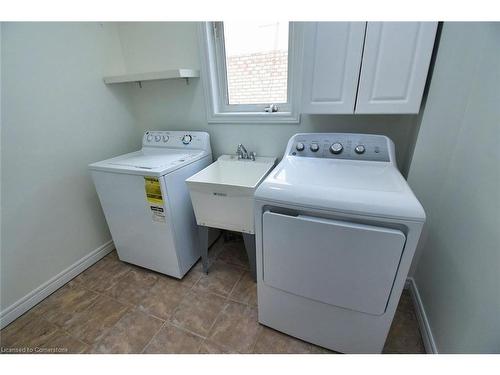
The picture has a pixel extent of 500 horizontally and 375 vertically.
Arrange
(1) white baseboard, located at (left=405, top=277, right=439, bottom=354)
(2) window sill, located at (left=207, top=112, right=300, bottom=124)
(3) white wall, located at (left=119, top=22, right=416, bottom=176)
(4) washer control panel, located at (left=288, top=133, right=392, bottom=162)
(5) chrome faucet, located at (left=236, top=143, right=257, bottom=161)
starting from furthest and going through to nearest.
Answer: (5) chrome faucet, located at (left=236, top=143, right=257, bottom=161) < (2) window sill, located at (left=207, top=112, right=300, bottom=124) < (3) white wall, located at (left=119, top=22, right=416, bottom=176) < (4) washer control panel, located at (left=288, top=133, right=392, bottom=162) < (1) white baseboard, located at (left=405, top=277, right=439, bottom=354)

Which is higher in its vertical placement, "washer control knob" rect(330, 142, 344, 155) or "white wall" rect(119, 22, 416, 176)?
"white wall" rect(119, 22, 416, 176)

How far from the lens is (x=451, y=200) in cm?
116

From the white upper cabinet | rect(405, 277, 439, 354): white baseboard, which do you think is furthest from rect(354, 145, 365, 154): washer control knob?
rect(405, 277, 439, 354): white baseboard

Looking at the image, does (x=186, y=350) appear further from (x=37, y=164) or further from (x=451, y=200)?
(x=451, y=200)

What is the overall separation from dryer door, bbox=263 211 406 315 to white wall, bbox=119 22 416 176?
3.06 ft

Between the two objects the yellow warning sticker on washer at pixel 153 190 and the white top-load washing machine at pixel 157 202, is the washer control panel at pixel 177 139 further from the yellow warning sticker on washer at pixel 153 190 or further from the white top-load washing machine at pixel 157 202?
the yellow warning sticker on washer at pixel 153 190

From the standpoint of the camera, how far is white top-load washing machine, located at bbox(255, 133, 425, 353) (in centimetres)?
86

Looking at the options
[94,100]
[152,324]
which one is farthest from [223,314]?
[94,100]

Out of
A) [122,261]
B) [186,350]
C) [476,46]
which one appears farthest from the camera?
[122,261]

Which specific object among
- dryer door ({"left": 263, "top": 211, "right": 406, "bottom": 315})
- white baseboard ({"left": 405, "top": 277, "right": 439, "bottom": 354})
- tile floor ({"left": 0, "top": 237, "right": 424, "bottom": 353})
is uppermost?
dryer door ({"left": 263, "top": 211, "right": 406, "bottom": 315})

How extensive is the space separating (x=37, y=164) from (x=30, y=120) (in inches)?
11.0

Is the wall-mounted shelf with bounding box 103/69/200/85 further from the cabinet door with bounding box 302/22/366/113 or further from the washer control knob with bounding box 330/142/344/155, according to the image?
the washer control knob with bounding box 330/142/344/155

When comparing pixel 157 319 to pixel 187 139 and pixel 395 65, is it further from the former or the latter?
pixel 395 65

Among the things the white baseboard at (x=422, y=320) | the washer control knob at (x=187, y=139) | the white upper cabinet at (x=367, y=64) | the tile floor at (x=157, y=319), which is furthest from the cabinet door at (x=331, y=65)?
the tile floor at (x=157, y=319)
